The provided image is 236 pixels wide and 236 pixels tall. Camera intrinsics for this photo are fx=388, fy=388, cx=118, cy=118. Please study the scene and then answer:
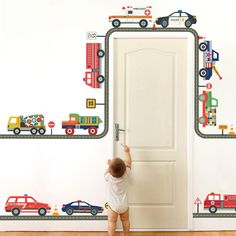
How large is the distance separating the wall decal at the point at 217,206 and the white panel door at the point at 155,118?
0.18 meters

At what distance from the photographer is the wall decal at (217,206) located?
3.90 meters

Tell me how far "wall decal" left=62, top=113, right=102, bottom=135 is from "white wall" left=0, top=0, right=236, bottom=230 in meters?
0.07

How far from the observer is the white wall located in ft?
12.8

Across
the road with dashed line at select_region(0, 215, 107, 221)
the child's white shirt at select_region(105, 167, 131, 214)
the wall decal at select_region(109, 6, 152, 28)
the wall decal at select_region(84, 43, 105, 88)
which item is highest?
the wall decal at select_region(109, 6, 152, 28)

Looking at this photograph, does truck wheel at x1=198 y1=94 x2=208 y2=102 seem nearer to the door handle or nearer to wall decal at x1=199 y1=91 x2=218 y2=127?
wall decal at x1=199 y1=91 x2=218 y2=127

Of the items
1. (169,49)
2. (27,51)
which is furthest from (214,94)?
(27,51)

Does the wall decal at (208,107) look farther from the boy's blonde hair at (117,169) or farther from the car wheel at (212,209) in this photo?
the boy's blonde hair at (117,169)

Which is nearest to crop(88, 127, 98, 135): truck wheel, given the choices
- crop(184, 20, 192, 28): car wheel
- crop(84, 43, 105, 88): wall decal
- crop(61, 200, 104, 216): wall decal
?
crop(84, 43, 105, 88): wall decal

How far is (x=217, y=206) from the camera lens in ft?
12.8

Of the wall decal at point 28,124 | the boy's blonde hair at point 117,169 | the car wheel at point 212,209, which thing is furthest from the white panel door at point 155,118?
the wall decal at point 28,124

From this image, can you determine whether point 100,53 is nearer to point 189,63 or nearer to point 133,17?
point 133,17

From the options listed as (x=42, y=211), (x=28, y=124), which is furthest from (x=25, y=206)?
(x=28, y=124)

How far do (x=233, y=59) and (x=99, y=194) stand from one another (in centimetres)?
191

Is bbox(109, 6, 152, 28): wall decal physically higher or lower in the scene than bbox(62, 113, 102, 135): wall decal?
higher
